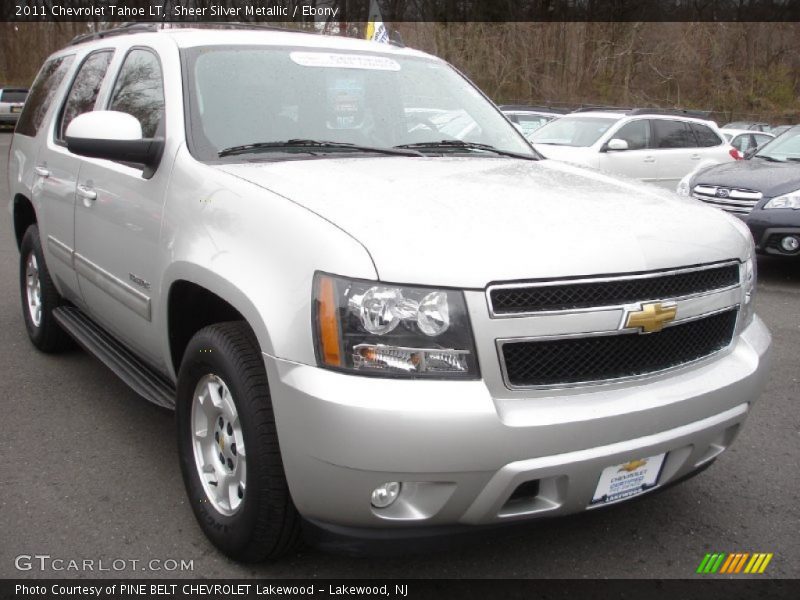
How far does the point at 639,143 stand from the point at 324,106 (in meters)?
9.99

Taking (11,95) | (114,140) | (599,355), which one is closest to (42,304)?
(114,140)

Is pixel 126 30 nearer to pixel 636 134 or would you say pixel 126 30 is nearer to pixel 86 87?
pixel 86 87

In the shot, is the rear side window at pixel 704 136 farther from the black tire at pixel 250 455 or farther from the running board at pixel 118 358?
the black tire at pixel 250 455

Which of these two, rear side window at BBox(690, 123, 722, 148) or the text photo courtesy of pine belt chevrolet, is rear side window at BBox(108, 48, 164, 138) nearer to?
the text photo courtesy of pine belt chevrolet

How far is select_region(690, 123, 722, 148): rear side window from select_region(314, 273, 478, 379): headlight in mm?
12253

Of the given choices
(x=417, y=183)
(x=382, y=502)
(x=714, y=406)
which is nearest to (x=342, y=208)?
(x=417, y=183)

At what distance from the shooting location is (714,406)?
257 cm

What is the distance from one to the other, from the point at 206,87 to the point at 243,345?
4.30ft

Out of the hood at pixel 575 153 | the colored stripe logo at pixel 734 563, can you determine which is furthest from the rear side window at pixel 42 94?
the hood at pixel 575 153

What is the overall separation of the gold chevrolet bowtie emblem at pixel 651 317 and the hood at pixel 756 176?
5.99m

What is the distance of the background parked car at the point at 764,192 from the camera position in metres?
7.45

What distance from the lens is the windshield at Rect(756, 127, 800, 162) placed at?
8.84m

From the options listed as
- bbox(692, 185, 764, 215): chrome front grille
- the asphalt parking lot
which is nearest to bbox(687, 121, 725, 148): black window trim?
bbox(692, 185, 764, 215): chrome front grille

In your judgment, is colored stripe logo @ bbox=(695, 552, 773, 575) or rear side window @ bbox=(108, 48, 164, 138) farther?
rear side window @ bbox=(108, 48, 164, 138)
